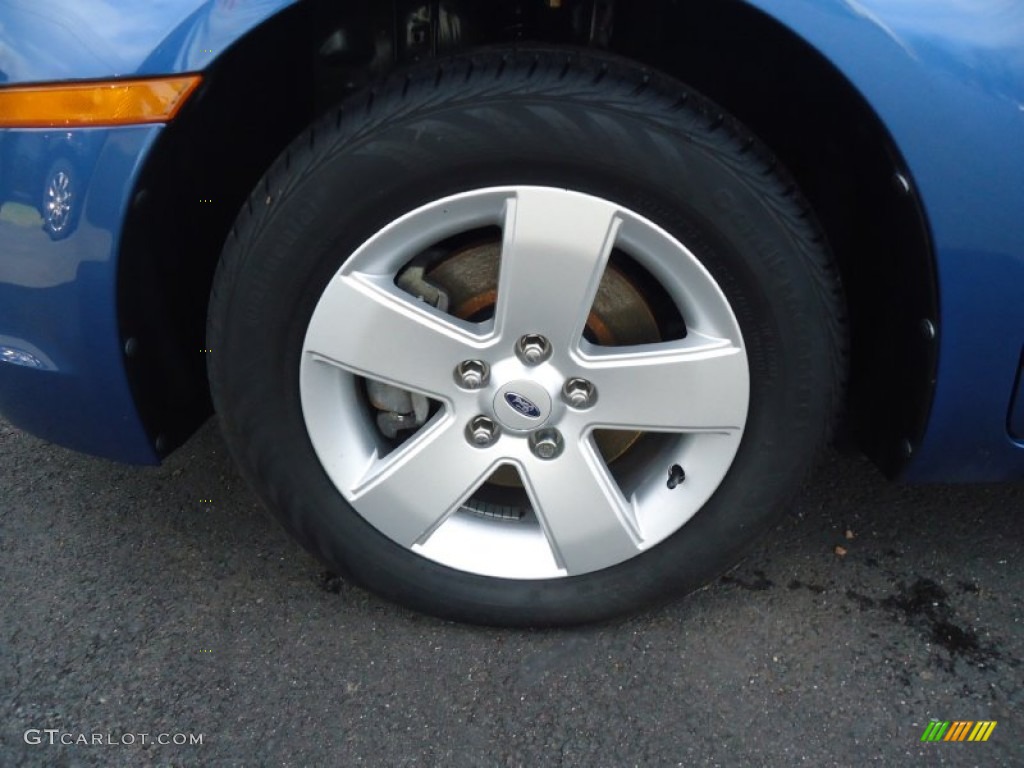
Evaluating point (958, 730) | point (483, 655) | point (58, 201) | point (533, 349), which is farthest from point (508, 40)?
point (958, 730)

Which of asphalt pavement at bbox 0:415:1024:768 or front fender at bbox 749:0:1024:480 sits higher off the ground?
front fender at bbox 749:0:1024:480

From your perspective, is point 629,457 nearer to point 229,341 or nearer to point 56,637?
point 229,341

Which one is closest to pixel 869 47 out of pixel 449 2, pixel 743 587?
pixel 449 2

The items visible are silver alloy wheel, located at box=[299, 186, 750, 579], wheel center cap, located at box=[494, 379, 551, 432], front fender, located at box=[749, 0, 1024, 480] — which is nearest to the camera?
front fender, located at box=[749, 0, 1024, 480]

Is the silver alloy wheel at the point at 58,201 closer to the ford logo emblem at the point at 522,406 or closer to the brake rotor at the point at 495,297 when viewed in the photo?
the brake rotor at the point at 495,297

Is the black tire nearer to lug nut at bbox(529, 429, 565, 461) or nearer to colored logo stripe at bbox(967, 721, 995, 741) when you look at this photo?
lug nut at bbox(529, 429, 565, 461)

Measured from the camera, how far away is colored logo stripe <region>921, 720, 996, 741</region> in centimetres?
150

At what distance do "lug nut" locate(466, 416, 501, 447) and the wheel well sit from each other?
1.79 feet

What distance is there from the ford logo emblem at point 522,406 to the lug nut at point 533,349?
62 mm

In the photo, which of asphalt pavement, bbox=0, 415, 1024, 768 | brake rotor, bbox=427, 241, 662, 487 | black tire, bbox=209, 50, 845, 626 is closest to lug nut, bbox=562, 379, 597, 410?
brake rotor, bbox=427, 241, 662, 487

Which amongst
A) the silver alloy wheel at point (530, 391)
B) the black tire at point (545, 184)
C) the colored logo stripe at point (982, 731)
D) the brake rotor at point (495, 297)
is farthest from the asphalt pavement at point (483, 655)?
the brake rotor at point (495, 297)

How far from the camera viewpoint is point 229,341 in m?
1.49

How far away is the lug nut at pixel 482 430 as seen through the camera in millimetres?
1563

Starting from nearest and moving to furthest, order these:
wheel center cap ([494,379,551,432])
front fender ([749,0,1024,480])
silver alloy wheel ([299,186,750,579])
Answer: front fender ([749,0,1024,480]), silver alloy wheel ([299,186,750,579]), wheel center cap ([494,379,551,432])
